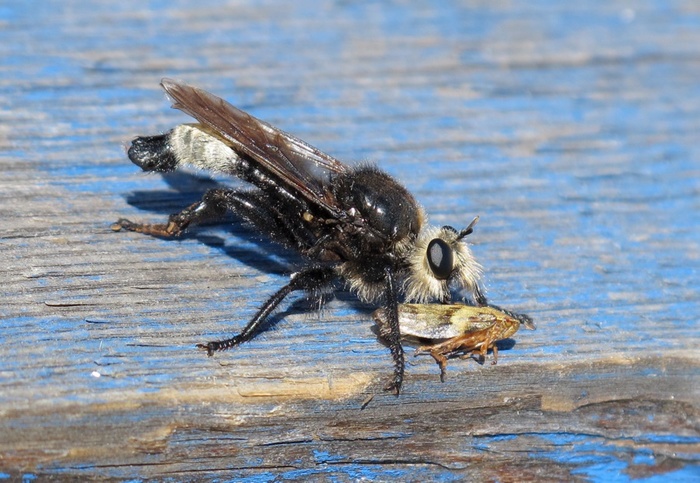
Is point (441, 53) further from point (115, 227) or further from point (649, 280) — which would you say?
point (115, 227)

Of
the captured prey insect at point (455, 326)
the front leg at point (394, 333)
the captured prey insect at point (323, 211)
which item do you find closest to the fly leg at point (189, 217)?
the captured prey insect at point (323, 211)

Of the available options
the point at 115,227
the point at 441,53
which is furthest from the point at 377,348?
the point at 441,53

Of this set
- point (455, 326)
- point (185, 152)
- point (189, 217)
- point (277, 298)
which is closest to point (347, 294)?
point (277, 298)

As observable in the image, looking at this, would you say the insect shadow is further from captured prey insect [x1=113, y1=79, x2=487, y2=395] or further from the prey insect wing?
the prey insect wing

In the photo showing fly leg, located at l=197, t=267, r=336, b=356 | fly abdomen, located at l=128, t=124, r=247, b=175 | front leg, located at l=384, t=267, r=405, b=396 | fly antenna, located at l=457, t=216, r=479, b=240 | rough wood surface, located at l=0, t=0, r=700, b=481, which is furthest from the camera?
fly abdomen, located at l=128, t=124, r=247, b=175

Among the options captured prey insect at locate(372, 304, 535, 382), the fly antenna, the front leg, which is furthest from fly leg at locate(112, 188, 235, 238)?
the fly antenna

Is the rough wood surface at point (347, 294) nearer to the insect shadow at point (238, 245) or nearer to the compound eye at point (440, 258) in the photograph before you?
the insect shadow at point (238, 245)

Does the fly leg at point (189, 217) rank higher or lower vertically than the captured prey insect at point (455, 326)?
higher

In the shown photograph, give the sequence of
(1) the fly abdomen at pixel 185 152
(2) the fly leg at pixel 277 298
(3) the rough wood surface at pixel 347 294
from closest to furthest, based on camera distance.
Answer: (3) the rough wood surface at pixel 347 294, (2) the fly leg at pixel 277 298, (1) the fly abdomen at pixel 185 152
